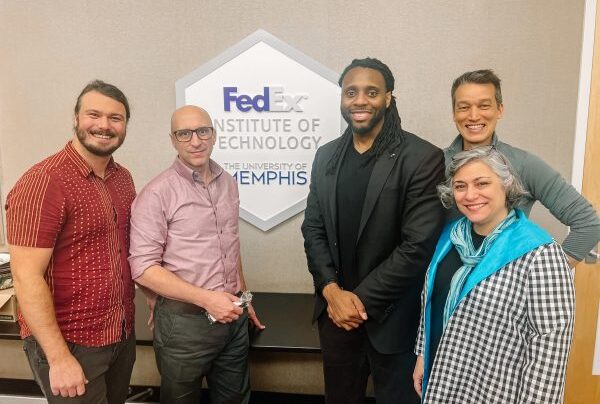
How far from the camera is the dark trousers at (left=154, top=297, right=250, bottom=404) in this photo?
174 centimetres

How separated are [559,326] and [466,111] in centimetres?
83

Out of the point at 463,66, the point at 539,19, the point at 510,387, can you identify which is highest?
the point at 539,19

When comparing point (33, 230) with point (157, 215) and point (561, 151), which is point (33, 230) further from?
point (561, 151)

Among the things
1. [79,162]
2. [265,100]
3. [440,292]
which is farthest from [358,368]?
[265,100]

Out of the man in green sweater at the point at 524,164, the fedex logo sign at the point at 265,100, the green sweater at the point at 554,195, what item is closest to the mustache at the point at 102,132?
the fedex logo sign at the point at 265,100

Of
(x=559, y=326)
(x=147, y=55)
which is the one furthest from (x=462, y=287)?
(x=147, y=55)

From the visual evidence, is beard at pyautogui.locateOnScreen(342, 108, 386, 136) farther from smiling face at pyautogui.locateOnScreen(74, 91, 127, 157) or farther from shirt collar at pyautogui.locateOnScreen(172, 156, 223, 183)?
smiling face at pyautogui.locateOnScreen(74, 91, 127, 157)

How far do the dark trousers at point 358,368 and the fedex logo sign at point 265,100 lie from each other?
4.05ft

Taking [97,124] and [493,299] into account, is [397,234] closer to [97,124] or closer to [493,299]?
[493,299]

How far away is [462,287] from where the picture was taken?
137 cm

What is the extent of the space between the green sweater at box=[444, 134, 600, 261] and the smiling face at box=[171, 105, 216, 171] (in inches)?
44.8

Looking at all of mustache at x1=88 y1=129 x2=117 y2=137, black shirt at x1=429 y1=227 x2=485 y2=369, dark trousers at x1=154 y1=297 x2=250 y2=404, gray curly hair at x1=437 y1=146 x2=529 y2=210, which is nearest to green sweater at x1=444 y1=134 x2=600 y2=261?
gray curly hair at x1=437 y1=146 x2=529 y2=210

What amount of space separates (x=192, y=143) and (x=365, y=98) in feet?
2.30

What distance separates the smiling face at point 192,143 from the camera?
1.75 m
